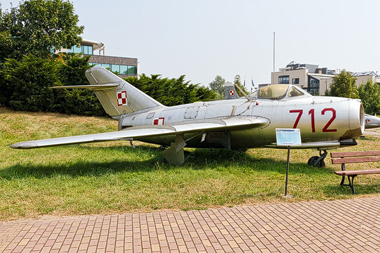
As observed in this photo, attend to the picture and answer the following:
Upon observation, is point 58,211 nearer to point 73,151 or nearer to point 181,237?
point 181,237

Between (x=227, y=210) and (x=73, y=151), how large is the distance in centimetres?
896

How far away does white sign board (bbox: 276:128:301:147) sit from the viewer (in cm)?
654

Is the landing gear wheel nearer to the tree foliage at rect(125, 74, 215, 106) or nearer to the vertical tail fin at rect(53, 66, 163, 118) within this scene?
the vertical tail fin at rect(53, 66, 163, 118)

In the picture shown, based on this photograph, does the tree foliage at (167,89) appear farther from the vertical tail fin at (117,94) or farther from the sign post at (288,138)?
the sign post at (288,138)

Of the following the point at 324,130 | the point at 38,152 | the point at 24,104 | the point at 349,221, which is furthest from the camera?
the point at 24,104

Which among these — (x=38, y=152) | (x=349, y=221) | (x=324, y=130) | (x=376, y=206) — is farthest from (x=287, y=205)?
(x=38, y=152)

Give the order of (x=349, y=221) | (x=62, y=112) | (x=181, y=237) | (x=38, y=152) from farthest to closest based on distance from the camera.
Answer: (x=62, y=112) < (x=38, y=152) < (x=349, y=221) < (x=181, y=237)

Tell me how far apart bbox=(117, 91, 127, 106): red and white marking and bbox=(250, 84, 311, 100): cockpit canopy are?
6.10 metres

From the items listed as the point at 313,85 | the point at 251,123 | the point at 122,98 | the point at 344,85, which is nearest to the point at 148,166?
the point at 251,123

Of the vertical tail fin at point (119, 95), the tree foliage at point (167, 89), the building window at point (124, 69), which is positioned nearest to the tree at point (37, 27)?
the tree foliage at point (167, 89)

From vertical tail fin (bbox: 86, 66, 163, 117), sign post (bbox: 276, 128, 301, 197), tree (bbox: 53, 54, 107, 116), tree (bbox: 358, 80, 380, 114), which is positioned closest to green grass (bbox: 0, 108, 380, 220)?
sign post (bbox: 276, 128, 301, 197)

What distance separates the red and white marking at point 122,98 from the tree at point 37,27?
49.6ft

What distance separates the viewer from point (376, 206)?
19.2 feet

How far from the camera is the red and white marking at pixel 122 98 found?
1311 cm
